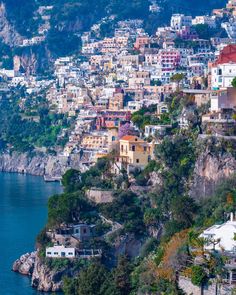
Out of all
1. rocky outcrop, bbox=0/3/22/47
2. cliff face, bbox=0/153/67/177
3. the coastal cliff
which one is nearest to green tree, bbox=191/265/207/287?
the coastal cliff

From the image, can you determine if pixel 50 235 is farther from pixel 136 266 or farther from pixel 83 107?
pixel 83 107

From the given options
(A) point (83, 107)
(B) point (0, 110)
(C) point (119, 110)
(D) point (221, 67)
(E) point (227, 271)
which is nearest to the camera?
(E) point (227, 271)

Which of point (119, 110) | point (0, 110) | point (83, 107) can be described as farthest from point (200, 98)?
point (0, 110)

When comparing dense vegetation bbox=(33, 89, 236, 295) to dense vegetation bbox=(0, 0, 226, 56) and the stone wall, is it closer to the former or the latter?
the stone wall

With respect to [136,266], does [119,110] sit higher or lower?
higher

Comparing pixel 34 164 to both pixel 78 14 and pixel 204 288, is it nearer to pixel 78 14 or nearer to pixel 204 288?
pixel 78 14

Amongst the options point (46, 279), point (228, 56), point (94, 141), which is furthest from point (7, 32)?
point (46, 279)
